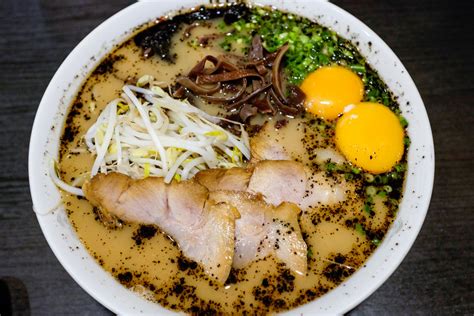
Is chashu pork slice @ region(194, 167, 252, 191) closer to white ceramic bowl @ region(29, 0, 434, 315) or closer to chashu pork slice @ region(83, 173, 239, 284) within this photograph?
chashu pork slice @ region(83, 173, 239, 284)

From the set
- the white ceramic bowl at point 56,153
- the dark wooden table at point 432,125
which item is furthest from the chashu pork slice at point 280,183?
the dark wooden table at point 432,125

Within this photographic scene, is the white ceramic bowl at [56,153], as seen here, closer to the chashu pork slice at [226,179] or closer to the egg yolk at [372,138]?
the egg yolk at [372,138]

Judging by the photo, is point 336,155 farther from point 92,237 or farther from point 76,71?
point 76,71

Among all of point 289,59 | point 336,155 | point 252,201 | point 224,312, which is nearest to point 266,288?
point 224,312

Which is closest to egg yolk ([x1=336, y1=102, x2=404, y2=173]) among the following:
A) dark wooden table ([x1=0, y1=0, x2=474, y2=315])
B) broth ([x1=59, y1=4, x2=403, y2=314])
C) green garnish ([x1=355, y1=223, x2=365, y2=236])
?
broth ([x1=59, y1=4, x2=403, y2=314])

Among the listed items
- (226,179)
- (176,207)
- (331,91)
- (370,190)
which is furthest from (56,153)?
(370,190)
